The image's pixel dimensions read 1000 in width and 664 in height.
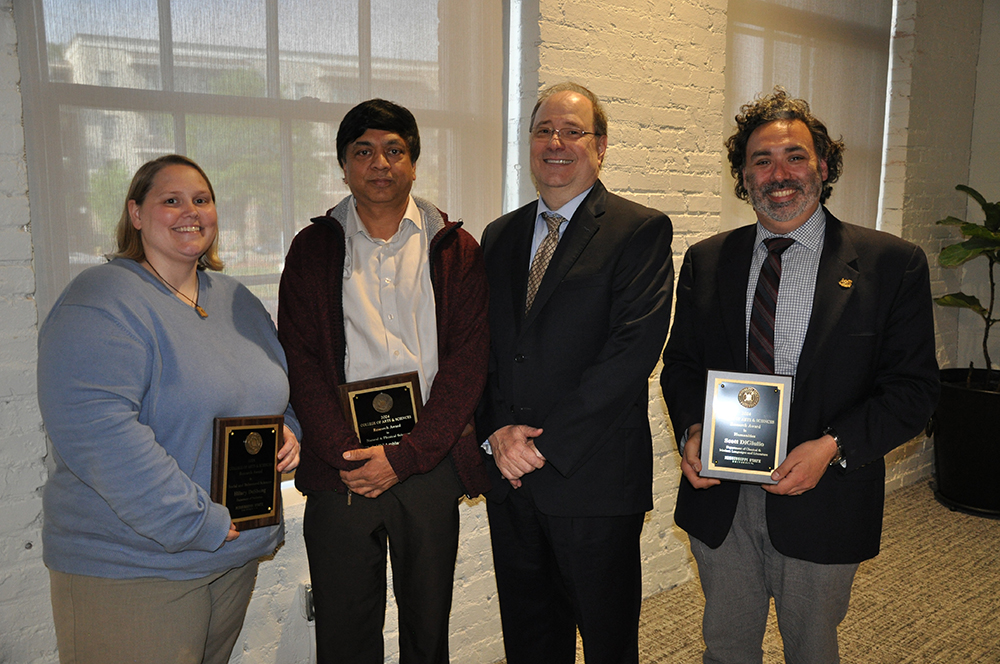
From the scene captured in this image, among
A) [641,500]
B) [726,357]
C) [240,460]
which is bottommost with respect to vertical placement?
[641,500]

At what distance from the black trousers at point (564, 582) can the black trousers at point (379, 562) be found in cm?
19

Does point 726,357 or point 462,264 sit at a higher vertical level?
point 462,264

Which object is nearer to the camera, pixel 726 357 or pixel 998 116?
pixel 726 357

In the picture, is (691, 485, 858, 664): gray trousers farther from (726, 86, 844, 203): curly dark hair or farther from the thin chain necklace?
Result: the thin chain necklace

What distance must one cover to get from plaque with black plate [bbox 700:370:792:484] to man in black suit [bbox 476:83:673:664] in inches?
8.6

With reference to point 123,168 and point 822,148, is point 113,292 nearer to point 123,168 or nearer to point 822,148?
point 123,168

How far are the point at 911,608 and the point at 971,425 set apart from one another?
63.0 inches

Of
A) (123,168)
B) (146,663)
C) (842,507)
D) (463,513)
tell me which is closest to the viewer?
(146,663)

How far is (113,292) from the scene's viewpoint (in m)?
1.60

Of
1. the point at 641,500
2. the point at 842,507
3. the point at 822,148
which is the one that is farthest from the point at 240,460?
the point at 822,148

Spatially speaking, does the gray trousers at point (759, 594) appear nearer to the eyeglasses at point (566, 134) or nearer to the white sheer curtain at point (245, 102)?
the eyeglasses at point (566, 134)

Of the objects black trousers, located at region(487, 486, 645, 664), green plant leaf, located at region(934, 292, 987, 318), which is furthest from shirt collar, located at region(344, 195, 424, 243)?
green plant leaf, located at region(934, 292, 987, 318)

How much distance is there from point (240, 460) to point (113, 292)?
1.53 ft

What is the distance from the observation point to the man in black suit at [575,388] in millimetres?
1995
